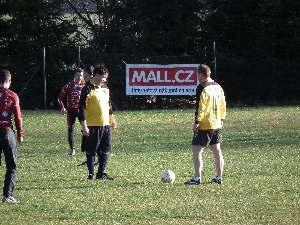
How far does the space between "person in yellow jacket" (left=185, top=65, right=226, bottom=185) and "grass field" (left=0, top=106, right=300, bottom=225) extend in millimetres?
337

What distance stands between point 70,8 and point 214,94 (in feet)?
82.1

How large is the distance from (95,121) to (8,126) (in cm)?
249

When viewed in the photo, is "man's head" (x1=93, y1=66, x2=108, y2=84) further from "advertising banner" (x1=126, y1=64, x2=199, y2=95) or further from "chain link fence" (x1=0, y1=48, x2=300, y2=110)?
"chain link fence" (x1=0, y1=48, x2=300, y2=110)

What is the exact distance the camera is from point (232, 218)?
9242 mm

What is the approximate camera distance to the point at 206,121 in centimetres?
1207

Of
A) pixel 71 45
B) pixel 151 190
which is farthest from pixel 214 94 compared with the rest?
pixel 71 45

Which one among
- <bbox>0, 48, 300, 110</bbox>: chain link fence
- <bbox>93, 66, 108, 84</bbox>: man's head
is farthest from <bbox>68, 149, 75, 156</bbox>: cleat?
<bbox>0, 48, 300, 110</bbox>: chain link fence

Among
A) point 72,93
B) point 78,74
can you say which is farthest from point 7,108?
point 72,93

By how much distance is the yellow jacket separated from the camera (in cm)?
1191

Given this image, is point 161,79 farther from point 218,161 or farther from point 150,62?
point 218,161

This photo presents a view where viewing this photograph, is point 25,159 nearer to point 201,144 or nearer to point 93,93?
point 93,93

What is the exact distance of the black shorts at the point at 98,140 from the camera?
12750mm

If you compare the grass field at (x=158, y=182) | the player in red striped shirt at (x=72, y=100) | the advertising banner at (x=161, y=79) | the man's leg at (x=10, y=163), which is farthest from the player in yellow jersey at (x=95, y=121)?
the advertising banner at (x=161, y=79)

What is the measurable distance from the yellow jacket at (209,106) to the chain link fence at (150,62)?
18.1 metres
